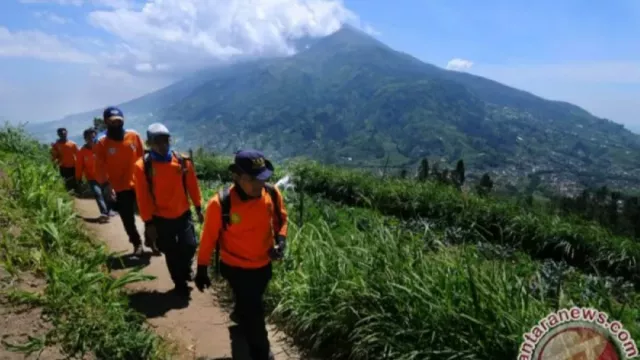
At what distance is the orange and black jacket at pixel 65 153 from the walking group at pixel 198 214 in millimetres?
2837

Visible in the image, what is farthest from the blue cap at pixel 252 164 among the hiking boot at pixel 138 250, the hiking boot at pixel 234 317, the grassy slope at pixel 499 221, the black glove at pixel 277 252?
the grassy slope at pixel 499 221

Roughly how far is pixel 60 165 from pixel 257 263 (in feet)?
28.7

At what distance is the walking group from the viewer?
364cm

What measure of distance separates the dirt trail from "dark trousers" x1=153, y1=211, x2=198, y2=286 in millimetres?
284

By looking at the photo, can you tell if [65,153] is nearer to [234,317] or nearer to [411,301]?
[234,317]

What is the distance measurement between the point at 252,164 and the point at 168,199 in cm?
201

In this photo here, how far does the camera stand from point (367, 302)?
13.2 feet

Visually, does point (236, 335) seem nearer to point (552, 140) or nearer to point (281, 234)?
point (281, 234)

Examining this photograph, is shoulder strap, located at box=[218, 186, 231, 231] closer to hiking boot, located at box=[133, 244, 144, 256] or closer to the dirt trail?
the dirt trail

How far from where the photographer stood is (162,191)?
5008mm

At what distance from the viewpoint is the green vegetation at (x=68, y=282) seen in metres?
3.49

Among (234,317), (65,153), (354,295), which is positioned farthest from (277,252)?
(65,153)

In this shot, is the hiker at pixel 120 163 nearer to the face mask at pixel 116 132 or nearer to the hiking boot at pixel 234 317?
the face mask at pixel 116 132

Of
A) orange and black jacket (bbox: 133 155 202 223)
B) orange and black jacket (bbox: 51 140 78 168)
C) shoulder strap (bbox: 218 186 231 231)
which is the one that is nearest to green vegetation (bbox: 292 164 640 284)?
orange and black jacket (bbox: 133 155 202 223)
